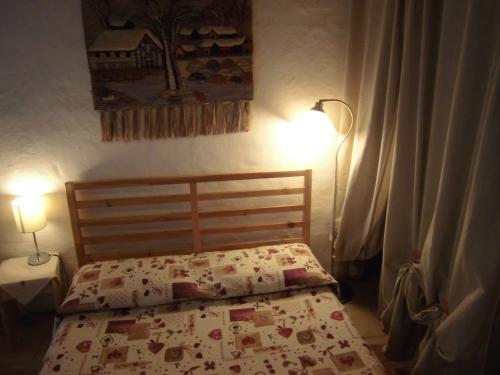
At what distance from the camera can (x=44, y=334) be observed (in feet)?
7.72

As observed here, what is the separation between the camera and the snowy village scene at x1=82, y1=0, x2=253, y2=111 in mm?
2072

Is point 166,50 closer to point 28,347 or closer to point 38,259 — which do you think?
point 38,259

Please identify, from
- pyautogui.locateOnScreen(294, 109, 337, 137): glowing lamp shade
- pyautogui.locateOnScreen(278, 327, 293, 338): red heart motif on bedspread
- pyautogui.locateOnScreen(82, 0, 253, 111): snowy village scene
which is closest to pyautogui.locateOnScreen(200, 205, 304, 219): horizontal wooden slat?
pyautogui.locateOnScreen(294, 109, 337, 137): glowing lamp shade

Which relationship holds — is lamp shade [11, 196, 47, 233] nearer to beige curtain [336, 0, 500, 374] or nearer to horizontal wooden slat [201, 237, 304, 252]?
horizontal wooden slat [201, 237, 304, 252]

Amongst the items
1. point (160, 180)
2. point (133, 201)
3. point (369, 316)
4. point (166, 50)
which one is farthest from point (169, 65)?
point (369, 316)

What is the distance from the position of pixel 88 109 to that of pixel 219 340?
1.61 meters

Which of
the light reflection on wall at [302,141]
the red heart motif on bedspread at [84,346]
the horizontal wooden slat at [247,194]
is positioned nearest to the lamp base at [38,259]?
the red heart motif on bedspread at [84,346]

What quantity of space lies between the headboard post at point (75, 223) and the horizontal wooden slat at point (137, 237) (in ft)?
0.13

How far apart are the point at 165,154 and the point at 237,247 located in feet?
2.68

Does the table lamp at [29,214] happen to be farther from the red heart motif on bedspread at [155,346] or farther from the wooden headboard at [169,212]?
the red heart motif on bedspread at [155,346]

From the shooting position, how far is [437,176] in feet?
5.51

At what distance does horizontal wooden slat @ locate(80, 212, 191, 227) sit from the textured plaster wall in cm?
21

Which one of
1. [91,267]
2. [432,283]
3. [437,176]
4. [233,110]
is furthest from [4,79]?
[432,283]

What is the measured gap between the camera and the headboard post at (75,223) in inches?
88.7
